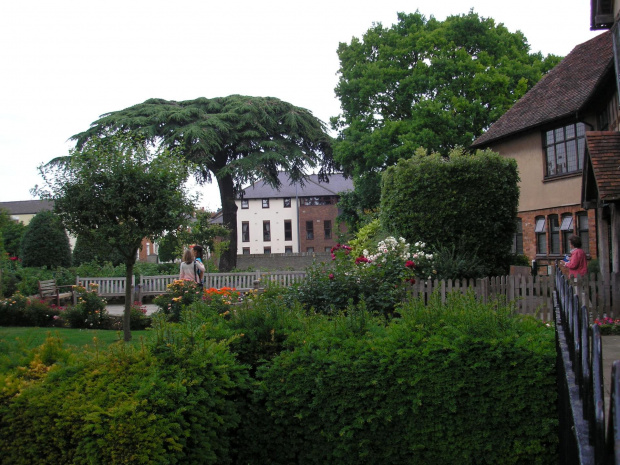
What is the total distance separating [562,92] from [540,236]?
Answer: 239 inches

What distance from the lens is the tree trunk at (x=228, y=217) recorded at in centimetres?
3120

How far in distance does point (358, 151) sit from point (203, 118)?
28.3 feet

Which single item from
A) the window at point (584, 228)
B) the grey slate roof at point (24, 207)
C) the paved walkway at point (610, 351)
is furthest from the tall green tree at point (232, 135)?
the grey slate roof at point (24, 207)

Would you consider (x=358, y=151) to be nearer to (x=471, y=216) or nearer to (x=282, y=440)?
(x=471, y=216)

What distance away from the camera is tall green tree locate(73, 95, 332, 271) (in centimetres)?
2797

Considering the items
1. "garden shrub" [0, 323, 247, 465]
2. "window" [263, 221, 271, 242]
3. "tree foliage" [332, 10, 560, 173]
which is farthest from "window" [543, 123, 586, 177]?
"window" [263, 221, 271, 242]

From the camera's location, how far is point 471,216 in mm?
14156

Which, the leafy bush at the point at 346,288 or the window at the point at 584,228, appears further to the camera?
the window at the point at 584,228

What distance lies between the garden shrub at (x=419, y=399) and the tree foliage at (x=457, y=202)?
9.84 meters

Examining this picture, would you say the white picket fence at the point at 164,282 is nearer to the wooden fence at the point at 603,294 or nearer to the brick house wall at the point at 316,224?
the wooden fence at the point at 603,294

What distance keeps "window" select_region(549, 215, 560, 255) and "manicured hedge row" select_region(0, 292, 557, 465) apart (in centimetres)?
1924

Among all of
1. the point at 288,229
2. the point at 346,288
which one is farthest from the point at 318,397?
the point at 288,229

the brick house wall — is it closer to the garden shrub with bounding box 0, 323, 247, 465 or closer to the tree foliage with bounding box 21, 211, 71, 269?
the tree foliage with bounding box 21, 211, 71, 269

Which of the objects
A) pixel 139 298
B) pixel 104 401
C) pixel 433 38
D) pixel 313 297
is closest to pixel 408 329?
pixel 104 401
